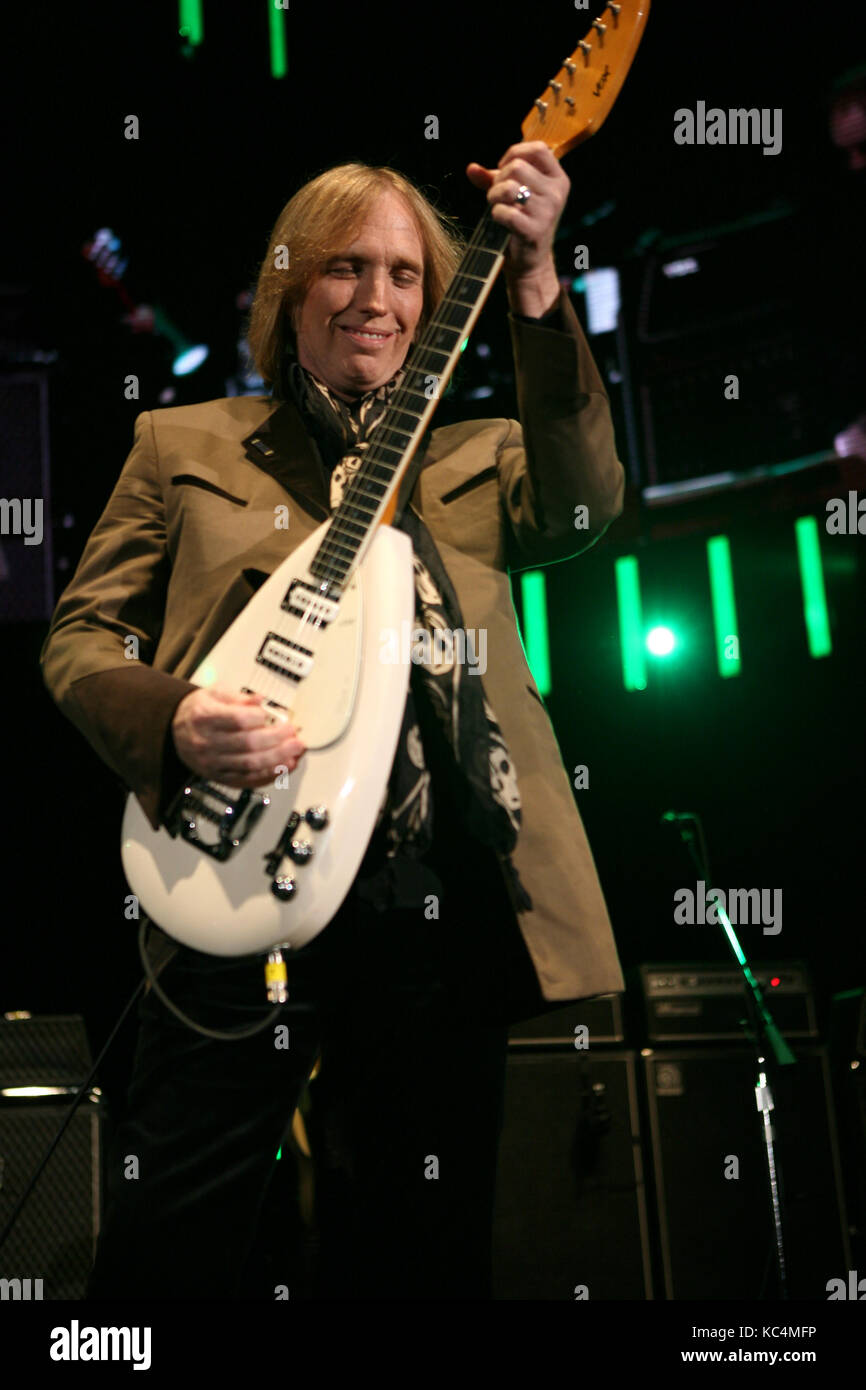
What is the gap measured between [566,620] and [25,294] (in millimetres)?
2675

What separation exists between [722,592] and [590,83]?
11.9 feet

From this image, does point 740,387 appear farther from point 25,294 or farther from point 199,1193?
point 199,1193

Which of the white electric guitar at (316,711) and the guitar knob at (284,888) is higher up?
the white electric guitar at (316,711)

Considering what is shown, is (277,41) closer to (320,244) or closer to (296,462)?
(320,244)

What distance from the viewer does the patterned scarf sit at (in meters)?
1.45

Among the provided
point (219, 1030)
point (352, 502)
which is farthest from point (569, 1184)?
point (352, 502)

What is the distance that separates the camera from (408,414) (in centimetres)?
162

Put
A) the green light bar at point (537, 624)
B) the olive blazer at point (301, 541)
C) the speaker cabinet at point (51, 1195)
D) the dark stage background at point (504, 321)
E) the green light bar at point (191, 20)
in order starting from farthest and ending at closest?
the green light bar at point (537, 624) → the dark stage background at point (504, 321) → the green light bar at point (191, 20) → the speaker cabinet at point (51, 1195) → the olive blazer at point (301, 541)

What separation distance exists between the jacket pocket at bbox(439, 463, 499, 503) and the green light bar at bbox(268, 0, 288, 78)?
3310 mm

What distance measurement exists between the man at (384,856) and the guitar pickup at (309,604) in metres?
0.11

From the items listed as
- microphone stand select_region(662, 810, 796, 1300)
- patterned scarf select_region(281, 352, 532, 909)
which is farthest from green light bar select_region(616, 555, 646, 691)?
patterned scarf select_region(281, 352, 532, 909)

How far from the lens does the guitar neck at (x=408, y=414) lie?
1546mm

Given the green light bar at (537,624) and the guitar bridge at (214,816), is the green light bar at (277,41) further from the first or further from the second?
the guitar bridge at (214,816)

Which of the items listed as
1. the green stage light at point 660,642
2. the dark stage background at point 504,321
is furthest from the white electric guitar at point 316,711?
the green stage light at point 660,642
